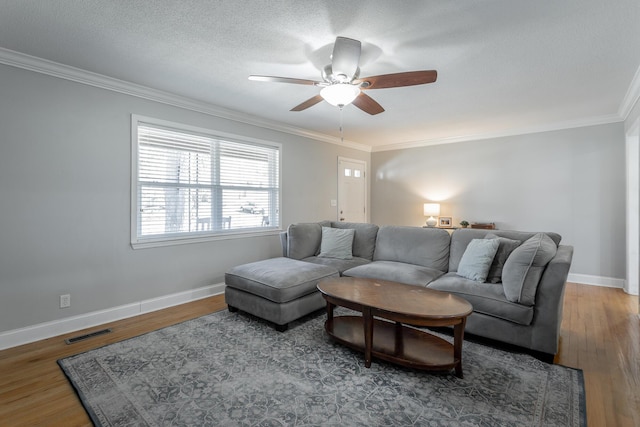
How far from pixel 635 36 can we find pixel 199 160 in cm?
421

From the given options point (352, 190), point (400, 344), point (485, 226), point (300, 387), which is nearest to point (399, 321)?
point (400, 344)

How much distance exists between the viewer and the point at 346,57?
85.2 inches

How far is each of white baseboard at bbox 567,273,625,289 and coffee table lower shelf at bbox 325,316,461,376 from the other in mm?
3634

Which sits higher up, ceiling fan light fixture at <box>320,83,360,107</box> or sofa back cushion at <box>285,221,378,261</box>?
ceiling fan light fixture at <box>320,83,360,107</box>

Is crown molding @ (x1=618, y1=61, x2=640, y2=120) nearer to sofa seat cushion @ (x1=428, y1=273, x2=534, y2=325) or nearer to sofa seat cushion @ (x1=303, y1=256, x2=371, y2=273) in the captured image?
sofa seat cushion @ (x1=428, y1=273, x2=534, y2=325)

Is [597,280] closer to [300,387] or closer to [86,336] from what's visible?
[300,387]

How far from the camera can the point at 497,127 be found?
4.91 meters

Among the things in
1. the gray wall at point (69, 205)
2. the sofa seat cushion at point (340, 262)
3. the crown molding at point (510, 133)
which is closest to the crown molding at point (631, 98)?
the crown molding at point (510, 133)

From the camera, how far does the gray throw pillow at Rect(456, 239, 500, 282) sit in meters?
2.78

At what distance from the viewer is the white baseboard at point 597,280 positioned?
424 cm

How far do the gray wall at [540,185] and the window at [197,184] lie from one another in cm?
304

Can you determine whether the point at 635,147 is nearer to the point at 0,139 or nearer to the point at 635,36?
the point at 635,36

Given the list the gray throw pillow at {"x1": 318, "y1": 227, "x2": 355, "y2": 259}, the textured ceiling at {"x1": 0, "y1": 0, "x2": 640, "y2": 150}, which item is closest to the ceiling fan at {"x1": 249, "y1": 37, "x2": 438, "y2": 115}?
the textured ceiling at {"x1": 0, "y1": 0, "x2": 640, "y2": 150}

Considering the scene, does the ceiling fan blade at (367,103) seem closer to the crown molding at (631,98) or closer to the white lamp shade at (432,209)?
the crown molding at (631,98)
